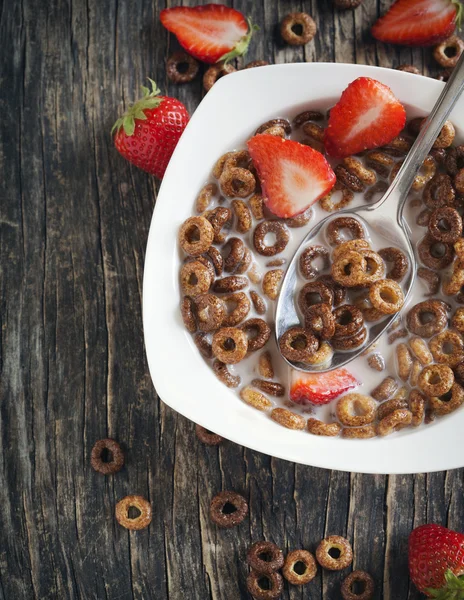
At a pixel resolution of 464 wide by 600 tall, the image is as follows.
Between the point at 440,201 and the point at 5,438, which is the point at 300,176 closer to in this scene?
the point at 440,201

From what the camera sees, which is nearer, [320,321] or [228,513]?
[320,321]

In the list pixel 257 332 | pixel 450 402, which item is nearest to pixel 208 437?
pixel 257 332

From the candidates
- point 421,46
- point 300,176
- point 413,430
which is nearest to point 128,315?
point 300,176

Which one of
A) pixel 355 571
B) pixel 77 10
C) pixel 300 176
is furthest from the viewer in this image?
pixel 77 10

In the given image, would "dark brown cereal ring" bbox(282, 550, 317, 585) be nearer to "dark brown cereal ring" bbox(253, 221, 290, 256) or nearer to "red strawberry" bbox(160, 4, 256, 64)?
"dark brown cereal ring" bbox(253, 221, 290, 256)

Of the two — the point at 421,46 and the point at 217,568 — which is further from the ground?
the point at 421,46

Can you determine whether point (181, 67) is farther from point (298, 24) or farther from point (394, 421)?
point (394, 421)
